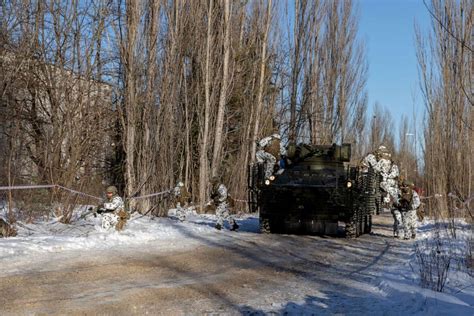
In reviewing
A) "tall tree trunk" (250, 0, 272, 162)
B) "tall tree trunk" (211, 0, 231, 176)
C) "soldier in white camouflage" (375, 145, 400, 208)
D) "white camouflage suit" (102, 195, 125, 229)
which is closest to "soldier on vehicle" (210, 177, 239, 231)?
"white camouflage suit" (102, 195, 125, 229)

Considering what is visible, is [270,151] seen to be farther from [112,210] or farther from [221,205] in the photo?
[112,210]

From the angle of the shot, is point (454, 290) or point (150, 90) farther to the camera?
point (150, 90)

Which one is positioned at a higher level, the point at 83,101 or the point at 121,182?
the point at 83,101

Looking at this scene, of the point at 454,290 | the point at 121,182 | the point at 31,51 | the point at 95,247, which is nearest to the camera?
the point at 454,290

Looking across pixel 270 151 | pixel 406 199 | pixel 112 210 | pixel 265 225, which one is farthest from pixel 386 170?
pixel 112 210

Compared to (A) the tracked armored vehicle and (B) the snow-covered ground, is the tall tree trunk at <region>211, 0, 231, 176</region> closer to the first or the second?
(B) the snow-covered ground

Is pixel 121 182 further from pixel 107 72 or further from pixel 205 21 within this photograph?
pixel 205 21

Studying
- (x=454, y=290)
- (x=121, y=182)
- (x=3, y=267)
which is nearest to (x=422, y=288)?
(x=454, y=290)

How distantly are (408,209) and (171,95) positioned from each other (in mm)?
8202

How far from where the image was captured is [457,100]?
1745cm

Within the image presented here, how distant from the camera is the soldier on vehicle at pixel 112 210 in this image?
1315 cm

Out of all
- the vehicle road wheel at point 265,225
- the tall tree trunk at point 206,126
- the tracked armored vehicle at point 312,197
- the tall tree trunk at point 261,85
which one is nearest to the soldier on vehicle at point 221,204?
the tracked armored vehicle at point 312,197

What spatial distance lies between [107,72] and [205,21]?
21.0 feet

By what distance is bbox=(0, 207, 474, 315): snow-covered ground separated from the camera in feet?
22.5
